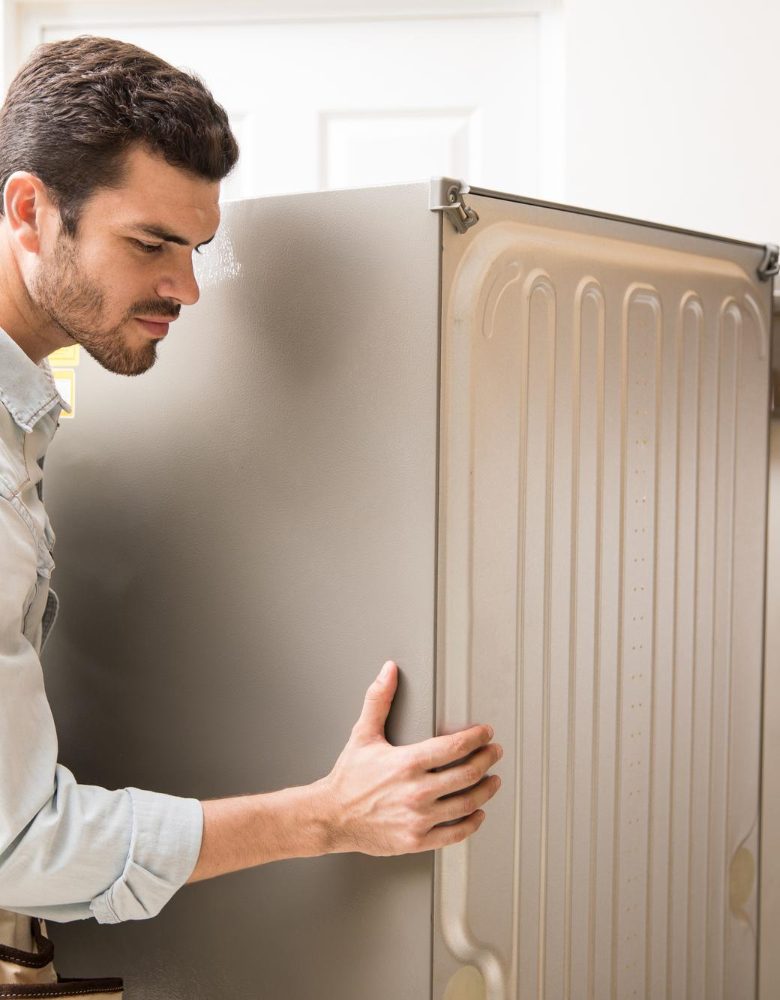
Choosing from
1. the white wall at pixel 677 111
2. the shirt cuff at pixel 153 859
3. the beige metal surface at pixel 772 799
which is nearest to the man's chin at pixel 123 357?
the shirt cuff at pixel 153 859

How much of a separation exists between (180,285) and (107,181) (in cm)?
12

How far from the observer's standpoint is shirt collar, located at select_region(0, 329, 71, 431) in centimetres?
104

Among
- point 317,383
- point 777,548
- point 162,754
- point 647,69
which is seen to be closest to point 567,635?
point 317,383

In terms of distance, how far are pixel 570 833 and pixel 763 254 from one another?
0.74 metres

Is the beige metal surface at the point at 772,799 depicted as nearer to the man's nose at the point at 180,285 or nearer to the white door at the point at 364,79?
the white door at the point at 364,79

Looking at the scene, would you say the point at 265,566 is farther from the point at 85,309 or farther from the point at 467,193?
the point at 467,193

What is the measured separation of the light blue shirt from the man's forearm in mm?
22

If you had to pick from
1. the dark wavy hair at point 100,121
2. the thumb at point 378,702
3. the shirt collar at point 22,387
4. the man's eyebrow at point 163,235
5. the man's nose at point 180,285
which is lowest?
the thumb at point 378,702

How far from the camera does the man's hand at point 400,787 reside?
0.96m

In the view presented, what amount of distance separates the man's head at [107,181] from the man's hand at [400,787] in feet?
1.46

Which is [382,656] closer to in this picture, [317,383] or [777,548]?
[317,383]

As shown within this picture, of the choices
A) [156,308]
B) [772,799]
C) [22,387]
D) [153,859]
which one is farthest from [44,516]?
[772,799]

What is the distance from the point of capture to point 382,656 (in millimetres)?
1020

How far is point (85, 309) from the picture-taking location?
1.03 m
